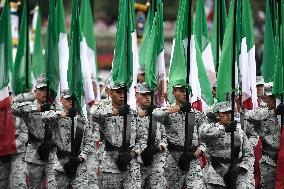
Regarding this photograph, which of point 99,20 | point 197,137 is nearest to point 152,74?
point 197,137

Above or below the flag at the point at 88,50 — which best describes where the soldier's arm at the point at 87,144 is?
below

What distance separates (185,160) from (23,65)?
4.15 metres

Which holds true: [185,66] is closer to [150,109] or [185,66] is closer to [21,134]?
[150,109]

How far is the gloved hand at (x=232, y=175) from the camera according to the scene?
12188 mm

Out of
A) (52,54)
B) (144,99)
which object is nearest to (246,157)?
(144,99)

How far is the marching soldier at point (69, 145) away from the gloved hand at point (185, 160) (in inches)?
52.1

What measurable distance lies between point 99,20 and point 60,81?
23.5m

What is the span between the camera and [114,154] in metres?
13.0

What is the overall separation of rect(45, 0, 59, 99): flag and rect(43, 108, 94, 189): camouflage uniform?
109 cm

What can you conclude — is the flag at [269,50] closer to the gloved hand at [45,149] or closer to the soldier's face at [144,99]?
the soldier's face at [144,99]

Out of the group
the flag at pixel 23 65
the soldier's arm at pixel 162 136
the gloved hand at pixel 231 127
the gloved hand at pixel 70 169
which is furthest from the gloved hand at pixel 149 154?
the flag at pixel 23 65

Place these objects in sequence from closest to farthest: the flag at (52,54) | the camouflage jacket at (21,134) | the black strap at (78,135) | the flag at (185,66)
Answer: the black strap at (78,135) < the flag at (185,66) < the flag at (52,54) < the camouflage jacket at (21,134)

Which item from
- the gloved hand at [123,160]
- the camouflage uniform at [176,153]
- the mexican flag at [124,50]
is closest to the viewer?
the gloved hand at [123,160]

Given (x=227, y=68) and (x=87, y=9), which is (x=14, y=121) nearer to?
(x=87, y=9)
